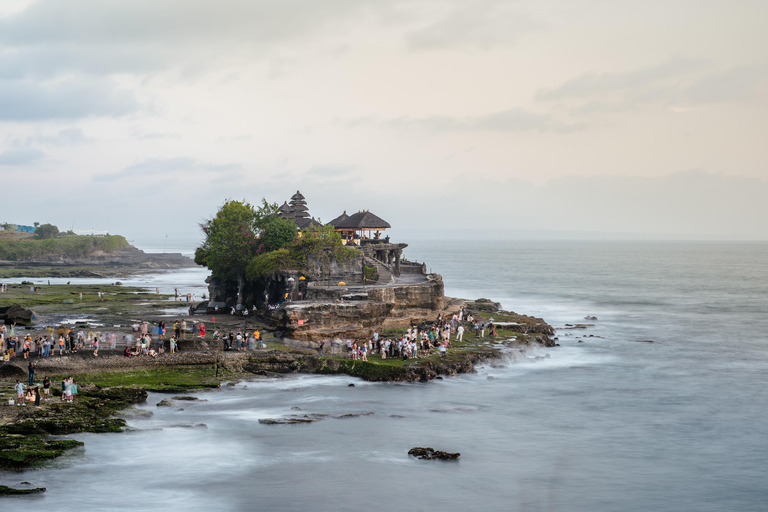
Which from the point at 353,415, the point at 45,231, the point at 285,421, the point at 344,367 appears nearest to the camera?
the point at 285,421

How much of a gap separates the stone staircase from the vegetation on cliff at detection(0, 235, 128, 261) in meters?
115

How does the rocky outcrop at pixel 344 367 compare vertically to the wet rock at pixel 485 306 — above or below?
below

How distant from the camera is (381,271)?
57.7m

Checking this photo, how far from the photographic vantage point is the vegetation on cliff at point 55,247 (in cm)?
14225

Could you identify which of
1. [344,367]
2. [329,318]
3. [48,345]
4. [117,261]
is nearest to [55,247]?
[117,261]

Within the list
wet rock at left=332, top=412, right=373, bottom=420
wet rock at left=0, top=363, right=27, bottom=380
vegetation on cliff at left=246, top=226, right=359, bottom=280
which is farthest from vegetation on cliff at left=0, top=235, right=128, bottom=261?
wet rock at left=332, top=412, right=373, bottom=420

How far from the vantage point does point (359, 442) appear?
1080 inches

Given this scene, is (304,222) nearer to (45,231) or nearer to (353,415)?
(353,415)

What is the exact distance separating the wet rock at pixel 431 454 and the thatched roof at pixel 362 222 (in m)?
41.1

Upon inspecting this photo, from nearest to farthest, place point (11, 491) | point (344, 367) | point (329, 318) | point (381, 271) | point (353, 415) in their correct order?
point (11, 491), point (353, 415), point (344, 367), point (329, 318), point (381, 271)

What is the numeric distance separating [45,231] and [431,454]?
180 meters

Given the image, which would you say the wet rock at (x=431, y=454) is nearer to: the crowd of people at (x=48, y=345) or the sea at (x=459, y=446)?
the sea at (x=459, y=446)

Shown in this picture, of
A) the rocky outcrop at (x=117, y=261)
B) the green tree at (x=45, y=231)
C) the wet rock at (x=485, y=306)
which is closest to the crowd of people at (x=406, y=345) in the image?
the wet rock at (x=485, y=306)

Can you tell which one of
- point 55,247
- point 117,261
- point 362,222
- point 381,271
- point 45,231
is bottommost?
point 381,271
